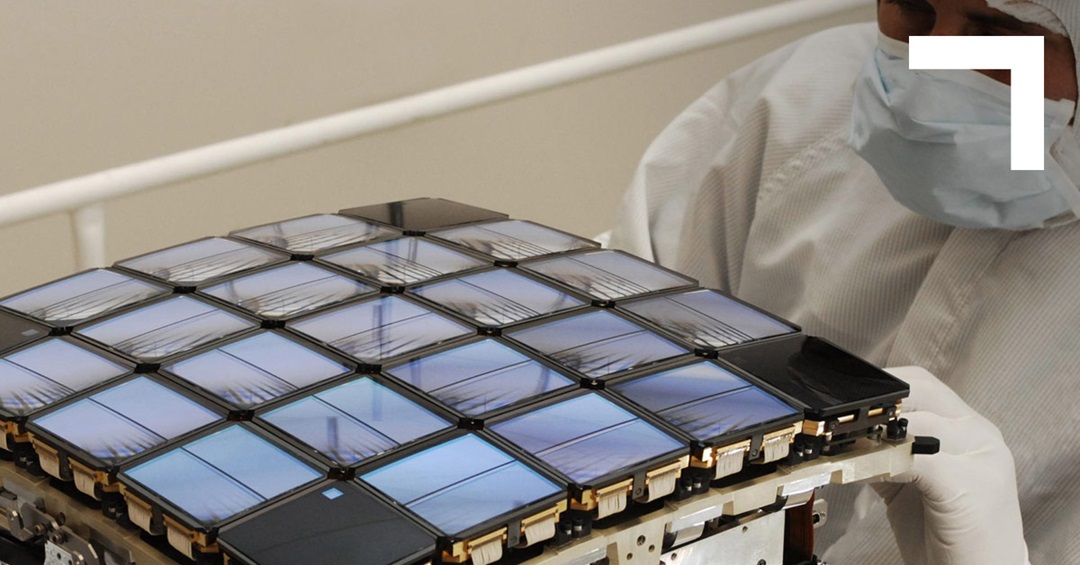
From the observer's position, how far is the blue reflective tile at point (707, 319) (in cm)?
73

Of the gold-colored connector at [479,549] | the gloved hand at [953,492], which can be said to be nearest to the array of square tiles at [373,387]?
the gold-colored connector at [479,549]

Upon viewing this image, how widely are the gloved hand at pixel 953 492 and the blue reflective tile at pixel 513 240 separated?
0.84 ft

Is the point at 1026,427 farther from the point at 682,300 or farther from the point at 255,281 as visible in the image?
the point at 255,281

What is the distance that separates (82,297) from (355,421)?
0.27 metres

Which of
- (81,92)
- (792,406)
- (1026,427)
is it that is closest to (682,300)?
(792,406)

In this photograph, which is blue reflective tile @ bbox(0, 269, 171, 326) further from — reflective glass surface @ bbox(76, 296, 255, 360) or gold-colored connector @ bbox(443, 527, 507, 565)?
gold-colored connector @ bbox(443, 527, 507, 565)

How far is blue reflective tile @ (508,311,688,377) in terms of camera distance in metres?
0.68

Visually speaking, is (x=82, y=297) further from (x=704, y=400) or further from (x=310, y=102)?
(x=310, y=102)

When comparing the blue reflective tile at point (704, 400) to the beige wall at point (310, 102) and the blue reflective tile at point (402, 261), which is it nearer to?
the blue reflective tile at point (402, 261)

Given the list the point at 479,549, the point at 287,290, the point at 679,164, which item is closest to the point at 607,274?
the point at 287,290

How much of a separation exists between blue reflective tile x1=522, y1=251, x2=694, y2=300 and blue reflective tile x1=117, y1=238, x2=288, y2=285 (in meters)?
0.19

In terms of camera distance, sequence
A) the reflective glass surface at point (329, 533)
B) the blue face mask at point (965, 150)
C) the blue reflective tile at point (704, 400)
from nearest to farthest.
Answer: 1. the reflective glass surface at point (329, 533)
2. the blue reflective tile at point (704, 400)
3. the blue face mask at point (965, 150)

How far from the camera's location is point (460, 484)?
57 centimetres

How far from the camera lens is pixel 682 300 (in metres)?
0.78
